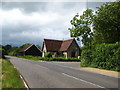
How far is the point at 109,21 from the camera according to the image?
23.9 meters

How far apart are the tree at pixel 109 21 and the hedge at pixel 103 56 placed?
4.22 meters

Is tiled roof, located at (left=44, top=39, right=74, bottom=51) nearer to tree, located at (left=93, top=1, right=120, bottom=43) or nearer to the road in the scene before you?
tree, located at (left=93, top=1, right=120, bottom=43)

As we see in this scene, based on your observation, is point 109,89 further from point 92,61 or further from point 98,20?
point 98,20

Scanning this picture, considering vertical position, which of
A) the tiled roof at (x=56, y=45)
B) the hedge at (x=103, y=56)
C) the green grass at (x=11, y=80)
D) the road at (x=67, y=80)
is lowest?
the road at (x=67, y=80)

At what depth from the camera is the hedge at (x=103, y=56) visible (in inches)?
691

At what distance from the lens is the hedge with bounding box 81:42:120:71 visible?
1756 cm

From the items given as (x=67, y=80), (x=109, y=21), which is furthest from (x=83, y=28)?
(x=67, y=80)

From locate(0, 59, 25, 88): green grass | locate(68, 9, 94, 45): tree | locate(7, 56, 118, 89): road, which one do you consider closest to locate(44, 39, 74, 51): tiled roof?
locate(68, 9, 94, 45): tree

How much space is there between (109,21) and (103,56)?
23.6 ft

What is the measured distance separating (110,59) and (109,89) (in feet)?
34.5

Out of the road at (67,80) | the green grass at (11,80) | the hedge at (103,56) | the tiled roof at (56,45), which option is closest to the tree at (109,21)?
the hedge at (103,56)

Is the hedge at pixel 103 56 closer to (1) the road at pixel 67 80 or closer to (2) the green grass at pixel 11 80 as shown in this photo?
(1) the road at pixel 67 80

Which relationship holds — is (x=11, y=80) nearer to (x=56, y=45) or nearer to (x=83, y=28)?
(x=83, y=28)

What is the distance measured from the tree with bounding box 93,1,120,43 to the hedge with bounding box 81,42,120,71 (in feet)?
13.8
